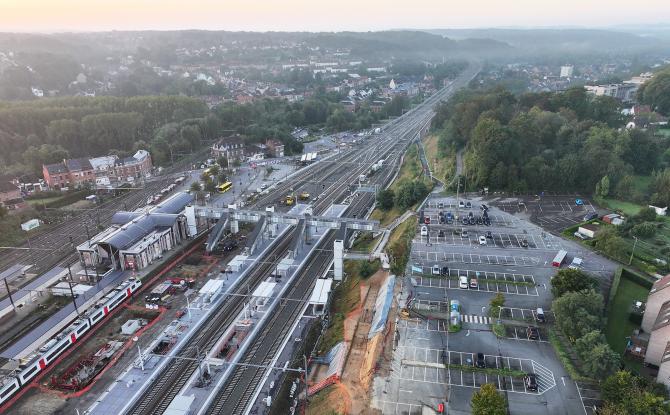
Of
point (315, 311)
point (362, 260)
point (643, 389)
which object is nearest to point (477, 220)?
point (362, 260)

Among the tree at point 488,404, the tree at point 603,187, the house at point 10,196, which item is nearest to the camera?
the tree at point 488,404

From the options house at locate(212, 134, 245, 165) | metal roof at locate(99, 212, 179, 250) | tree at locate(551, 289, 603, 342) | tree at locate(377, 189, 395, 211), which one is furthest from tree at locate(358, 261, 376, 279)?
house at locate(212, 134, 245, 165)

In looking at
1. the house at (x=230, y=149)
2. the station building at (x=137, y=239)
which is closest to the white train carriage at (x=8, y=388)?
the station building at (x=137, y=239)

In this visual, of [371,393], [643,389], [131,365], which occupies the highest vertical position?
[643,389]

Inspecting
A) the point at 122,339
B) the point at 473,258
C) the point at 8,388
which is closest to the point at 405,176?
the point at 473,258

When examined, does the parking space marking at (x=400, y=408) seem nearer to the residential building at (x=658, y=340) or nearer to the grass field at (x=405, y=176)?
the residential building at (x=658, y=340)

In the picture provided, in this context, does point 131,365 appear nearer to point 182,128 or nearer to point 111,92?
point 182,128
